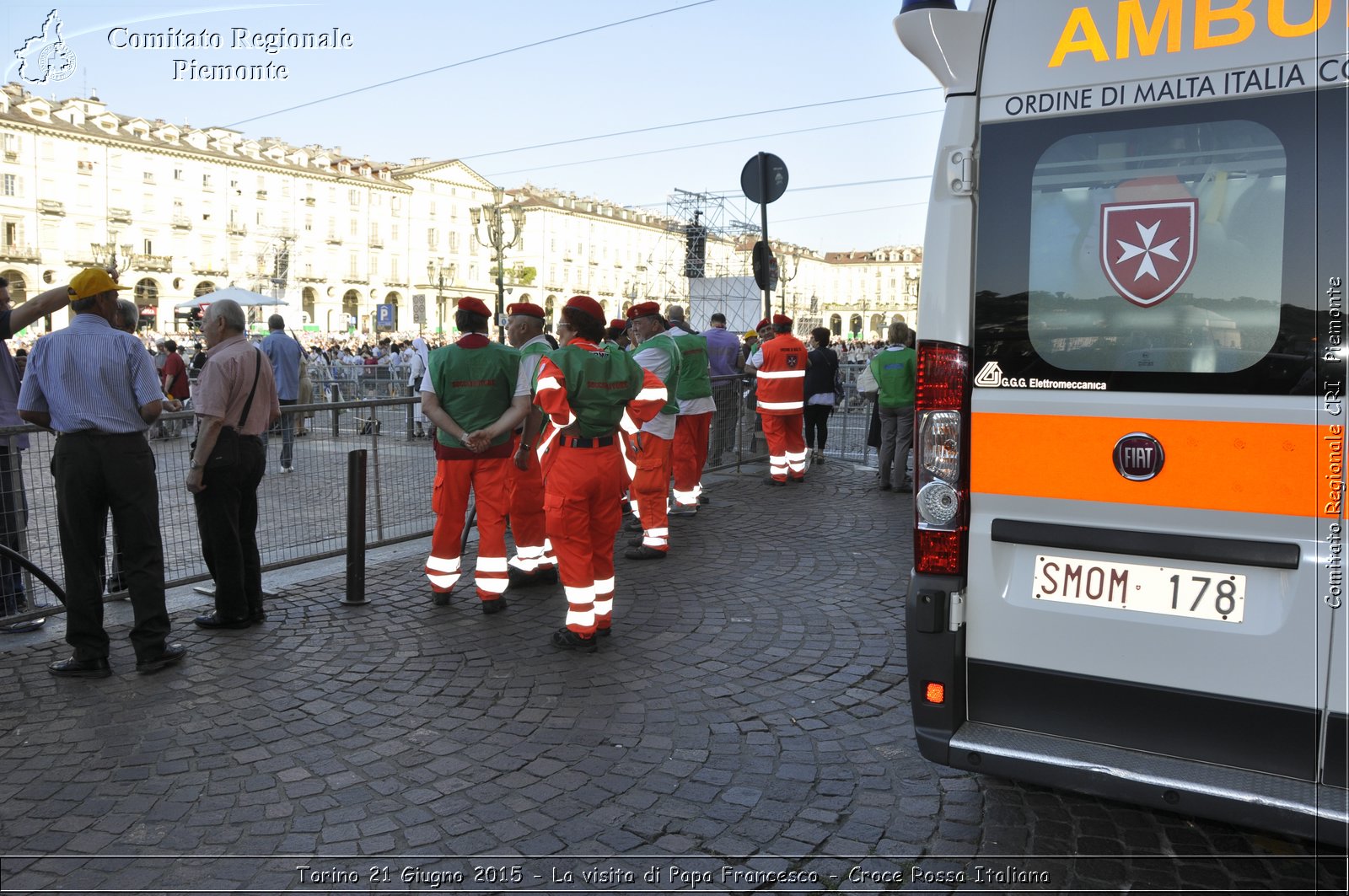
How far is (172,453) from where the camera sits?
20.2 ft

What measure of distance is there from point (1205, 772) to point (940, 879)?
33.3 inches

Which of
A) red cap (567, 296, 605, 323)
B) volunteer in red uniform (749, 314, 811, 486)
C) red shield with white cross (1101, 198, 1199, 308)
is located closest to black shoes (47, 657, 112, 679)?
red cap (567, 296, 605, 323)

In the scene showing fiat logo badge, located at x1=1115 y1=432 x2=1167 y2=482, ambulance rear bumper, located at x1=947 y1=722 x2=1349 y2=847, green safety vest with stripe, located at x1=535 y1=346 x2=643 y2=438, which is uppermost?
green safety vest with stripe, located at x1=535 y1=346 x2=643 y2=438

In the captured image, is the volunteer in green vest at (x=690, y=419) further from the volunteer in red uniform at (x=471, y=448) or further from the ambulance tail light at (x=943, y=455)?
the ambulance tail light at (x=943, y=455)

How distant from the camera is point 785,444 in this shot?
442 inches

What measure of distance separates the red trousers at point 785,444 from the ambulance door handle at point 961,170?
8.01m

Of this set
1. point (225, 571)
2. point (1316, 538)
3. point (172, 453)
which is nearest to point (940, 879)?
point (1316, 538)

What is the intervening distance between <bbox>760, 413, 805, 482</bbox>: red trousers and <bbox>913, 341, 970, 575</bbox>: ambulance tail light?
313 inches

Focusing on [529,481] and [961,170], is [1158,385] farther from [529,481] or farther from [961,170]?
[529,481]

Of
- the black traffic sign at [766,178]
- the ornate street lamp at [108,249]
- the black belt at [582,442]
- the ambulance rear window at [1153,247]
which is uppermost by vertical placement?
the ornate street lamp at [108,249]

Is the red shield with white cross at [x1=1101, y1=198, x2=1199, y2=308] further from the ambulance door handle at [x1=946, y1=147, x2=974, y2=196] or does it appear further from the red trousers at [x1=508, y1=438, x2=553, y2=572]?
the red trousers at [x1=508, y1=438, x2=553, y2=572]

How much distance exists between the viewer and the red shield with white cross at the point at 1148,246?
2.67 m

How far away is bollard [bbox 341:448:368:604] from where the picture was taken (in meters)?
5.98

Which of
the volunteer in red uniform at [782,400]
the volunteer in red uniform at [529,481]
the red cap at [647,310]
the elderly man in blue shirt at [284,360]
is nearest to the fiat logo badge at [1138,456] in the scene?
the volunteer in red uniform at [529,481]
